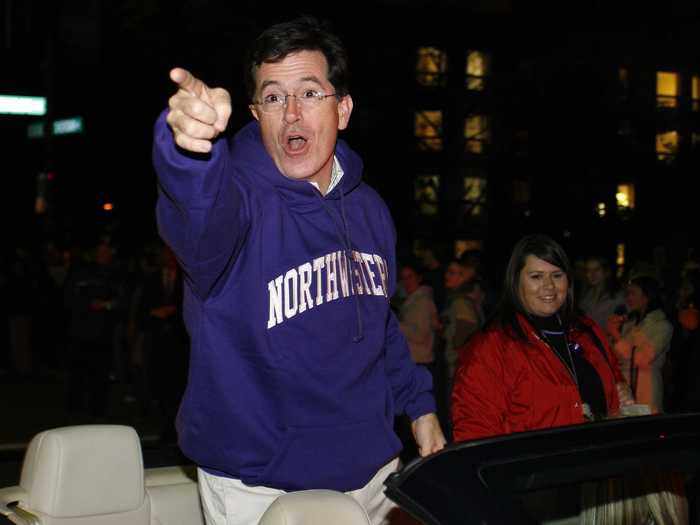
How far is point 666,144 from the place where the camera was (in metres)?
38.2

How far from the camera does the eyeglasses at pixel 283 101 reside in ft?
9.82

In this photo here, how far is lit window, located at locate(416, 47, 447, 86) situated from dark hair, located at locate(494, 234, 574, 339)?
32576 millimetres

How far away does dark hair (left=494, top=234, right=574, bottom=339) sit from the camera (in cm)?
513

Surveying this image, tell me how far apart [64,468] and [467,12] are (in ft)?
134

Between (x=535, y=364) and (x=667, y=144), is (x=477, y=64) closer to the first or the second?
(x=667, y=144)

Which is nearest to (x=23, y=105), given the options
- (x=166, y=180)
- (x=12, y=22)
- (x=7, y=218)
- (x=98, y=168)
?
(x=12, y=22)

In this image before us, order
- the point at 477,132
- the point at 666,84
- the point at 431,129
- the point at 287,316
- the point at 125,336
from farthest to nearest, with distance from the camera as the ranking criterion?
the point at 666,84 < the point at 477,132 < the point at 431,129 < the point at 125,336 < the point at 287,316

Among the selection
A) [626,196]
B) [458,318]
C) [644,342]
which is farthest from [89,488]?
[626,196]

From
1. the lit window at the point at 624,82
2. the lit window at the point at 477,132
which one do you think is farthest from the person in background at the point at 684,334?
the lit window at the point at 624,82

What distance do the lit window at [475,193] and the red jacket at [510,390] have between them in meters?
36.9

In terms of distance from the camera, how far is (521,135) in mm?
39531

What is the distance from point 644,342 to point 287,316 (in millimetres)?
6557

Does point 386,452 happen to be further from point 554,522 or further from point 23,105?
point 23,105

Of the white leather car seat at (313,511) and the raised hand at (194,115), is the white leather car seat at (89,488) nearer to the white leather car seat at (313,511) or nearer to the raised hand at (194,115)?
the white leather car seat at (313,511)
